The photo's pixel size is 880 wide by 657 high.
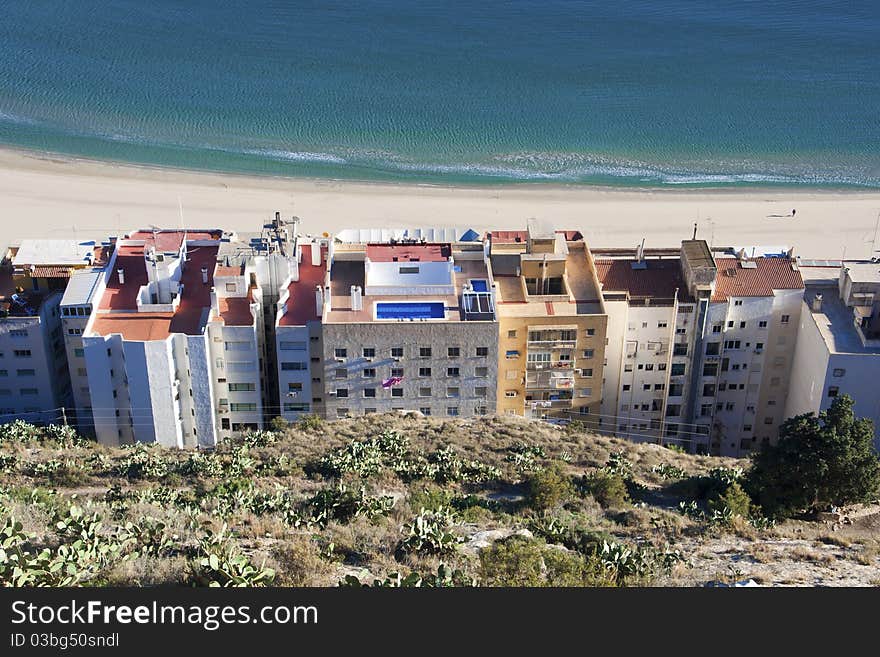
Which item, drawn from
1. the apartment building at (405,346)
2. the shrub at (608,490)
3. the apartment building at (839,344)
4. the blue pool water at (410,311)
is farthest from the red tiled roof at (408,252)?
the shrub at (608,490)

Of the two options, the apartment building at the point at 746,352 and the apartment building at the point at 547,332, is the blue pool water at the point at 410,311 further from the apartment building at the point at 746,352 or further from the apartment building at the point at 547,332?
the apartment building at the point at 746,352

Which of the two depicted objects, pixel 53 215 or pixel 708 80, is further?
pixel 708 80

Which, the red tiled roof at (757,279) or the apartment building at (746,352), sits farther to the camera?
the apartment building at (746,352)

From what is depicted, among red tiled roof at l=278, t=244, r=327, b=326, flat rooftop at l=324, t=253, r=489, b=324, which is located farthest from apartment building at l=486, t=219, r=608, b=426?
red tiled roof at l=278, t=244, r=327, b=326

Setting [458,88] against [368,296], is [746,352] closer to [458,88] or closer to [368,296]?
[368,296]

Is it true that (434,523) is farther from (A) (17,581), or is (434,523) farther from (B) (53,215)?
(B) (53,215)

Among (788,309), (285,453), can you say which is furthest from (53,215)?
(788,309)
